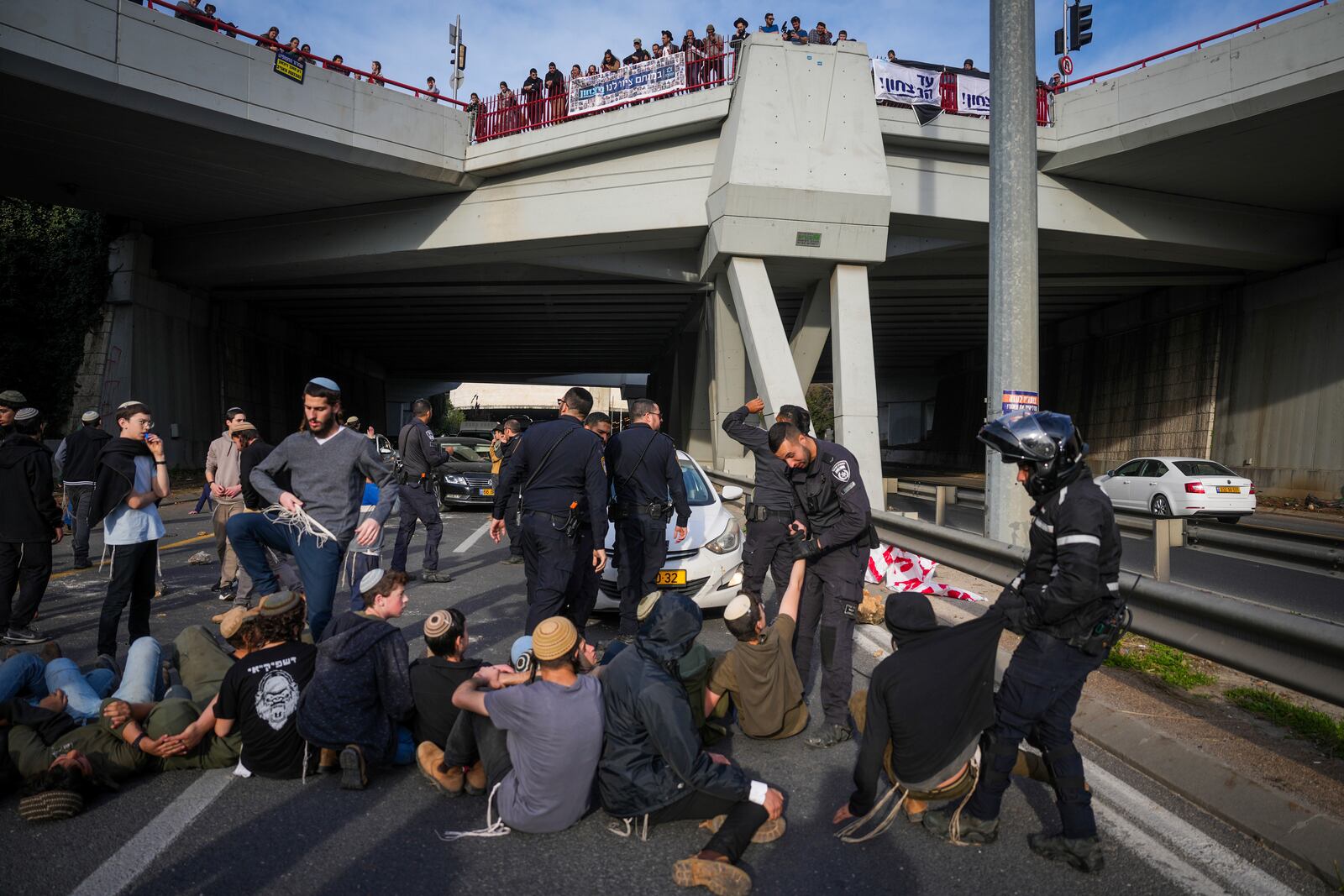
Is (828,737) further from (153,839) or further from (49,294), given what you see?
(49,294)

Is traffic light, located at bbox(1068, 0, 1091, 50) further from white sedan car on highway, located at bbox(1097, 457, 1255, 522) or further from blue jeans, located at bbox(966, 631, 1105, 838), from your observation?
blue jeans, located at bbox(966, 631, 1105, 838)

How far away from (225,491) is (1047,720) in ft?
26.4

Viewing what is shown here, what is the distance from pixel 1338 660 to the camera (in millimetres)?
3270

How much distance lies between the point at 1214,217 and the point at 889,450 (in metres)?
39.2

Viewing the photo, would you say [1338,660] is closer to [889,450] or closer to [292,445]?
[292,445]

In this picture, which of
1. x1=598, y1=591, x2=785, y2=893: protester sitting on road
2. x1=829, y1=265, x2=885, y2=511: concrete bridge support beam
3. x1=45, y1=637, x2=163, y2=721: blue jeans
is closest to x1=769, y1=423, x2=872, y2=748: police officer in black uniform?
x1=598, y1=591, x2=785, y2=893: protester sitting on road

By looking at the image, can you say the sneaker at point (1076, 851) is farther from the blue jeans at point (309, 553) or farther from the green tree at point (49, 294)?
the green tree at point (49, 294)

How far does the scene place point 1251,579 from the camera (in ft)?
35.2

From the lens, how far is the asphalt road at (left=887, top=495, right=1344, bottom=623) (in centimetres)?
887

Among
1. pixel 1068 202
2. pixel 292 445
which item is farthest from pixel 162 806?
pixel 1068 202

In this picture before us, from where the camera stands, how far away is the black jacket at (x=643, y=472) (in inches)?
262

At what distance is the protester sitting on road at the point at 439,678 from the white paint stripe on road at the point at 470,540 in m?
7.57

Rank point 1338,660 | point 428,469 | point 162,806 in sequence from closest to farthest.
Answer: point 1338,660 < point 162,806 < point 428,469

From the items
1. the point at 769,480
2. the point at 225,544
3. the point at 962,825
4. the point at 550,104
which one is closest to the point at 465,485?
the point at 225,544
